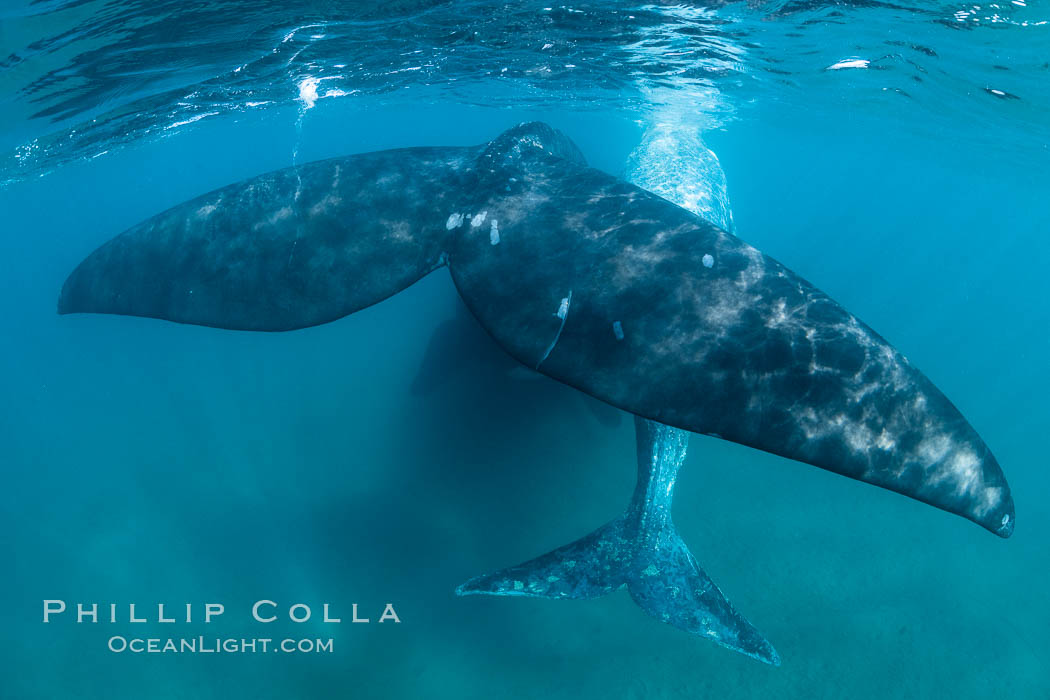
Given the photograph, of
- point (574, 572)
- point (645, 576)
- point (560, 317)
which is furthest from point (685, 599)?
point (560, 317)

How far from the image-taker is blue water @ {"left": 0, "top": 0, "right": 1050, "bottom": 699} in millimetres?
8680

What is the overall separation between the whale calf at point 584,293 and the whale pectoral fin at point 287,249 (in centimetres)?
2

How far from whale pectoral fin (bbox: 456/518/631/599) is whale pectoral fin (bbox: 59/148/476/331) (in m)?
3.55

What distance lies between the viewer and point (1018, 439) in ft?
51.4

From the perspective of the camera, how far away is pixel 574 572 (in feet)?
21.7

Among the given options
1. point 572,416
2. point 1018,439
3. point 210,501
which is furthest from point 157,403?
point 1018,439

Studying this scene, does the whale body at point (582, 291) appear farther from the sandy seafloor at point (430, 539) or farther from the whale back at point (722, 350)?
the sandy seafloor at point (430, 539)

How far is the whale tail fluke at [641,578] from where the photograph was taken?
6.04 m

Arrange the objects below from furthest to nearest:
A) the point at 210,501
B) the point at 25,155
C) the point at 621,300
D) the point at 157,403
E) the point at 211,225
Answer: the point at 25,155 < the point at 157,403 < the point at 210,501 < the point at 211,225 < the point at 621,300

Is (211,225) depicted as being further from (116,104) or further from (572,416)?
(116,104)

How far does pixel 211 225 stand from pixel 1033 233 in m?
138

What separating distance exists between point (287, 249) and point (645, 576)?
18.0ft

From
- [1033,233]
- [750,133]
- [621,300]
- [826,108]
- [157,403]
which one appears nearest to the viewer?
[621,300]

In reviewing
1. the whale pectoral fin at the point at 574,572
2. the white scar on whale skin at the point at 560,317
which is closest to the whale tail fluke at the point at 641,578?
the whale pectoral fin at the point at 574,572
